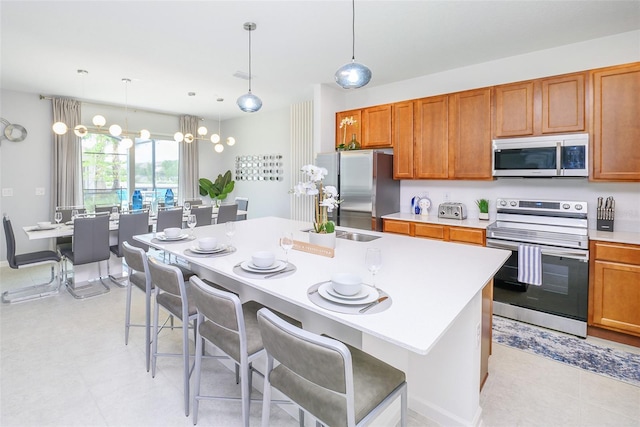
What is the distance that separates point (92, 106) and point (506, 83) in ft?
22.0

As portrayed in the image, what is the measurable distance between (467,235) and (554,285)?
0.88 m

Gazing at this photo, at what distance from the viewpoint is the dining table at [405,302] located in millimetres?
1253

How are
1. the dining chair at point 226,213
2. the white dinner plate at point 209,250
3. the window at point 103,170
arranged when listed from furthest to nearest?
1. the window at point 103,170
2. the dining chair at point 226,213
3. the white dinner plate at point 209,250

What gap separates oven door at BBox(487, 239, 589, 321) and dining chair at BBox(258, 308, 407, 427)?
2.38m

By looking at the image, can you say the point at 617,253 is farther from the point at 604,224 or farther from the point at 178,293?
the point at 178,293

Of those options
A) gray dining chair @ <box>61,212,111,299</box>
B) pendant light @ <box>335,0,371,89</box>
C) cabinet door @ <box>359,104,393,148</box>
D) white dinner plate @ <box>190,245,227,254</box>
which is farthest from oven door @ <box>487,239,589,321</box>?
gray dining chair @ <box>61,212,111,299</box>

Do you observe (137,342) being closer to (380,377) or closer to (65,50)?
(380,377)

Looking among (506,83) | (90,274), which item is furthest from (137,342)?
(506,83)

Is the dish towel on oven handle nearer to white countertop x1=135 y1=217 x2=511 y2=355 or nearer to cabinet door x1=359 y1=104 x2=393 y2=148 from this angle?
white countertop x1=135 y1=217 x2=511 y2=355

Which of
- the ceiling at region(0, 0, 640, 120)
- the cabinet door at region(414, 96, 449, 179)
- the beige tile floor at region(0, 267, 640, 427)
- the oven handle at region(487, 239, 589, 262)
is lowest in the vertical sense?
the beige tile floor at region(0, 267, 640, 427)

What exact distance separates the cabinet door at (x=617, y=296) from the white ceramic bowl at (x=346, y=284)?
2.64m

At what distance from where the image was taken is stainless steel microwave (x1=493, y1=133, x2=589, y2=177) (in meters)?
3.08

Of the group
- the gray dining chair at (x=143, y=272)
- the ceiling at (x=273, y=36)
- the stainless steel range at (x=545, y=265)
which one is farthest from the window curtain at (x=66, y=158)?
the stainless steel range at (x=545, y=265)

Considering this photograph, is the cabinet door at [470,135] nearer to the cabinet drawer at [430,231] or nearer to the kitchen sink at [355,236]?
the cabinet drawer at [430,231]
